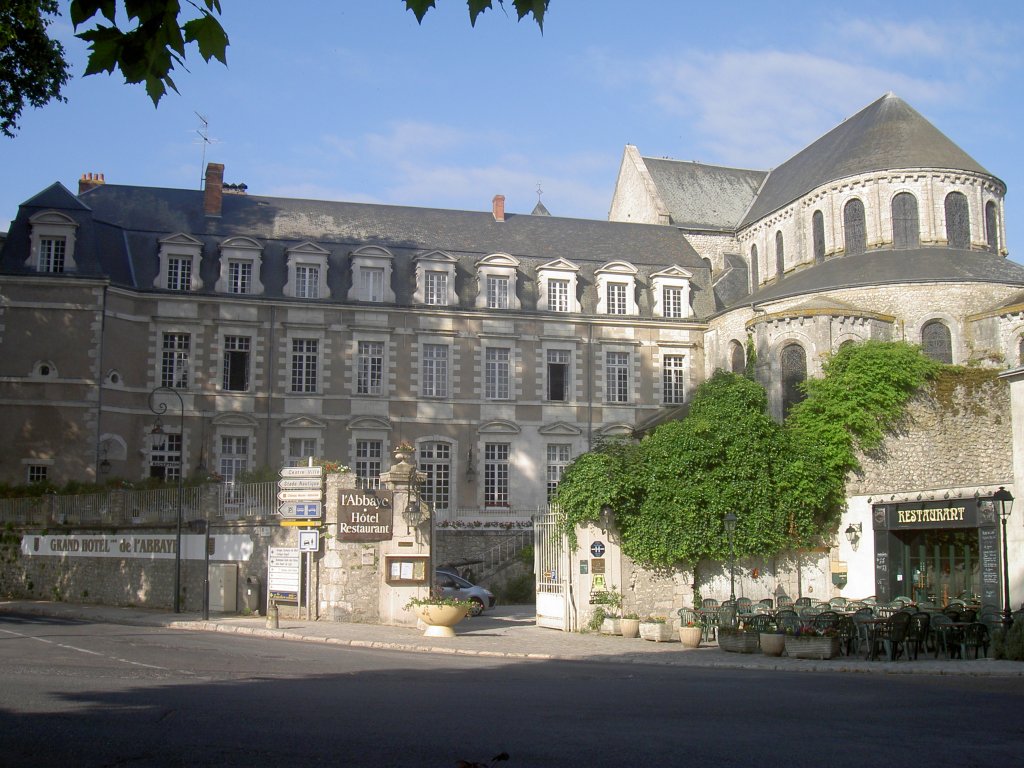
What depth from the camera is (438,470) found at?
35.8 metres

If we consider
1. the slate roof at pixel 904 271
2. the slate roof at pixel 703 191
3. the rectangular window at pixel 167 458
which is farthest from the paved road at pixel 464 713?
the slate roof at pixel 703 191

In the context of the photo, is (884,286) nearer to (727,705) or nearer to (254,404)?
(254,404)

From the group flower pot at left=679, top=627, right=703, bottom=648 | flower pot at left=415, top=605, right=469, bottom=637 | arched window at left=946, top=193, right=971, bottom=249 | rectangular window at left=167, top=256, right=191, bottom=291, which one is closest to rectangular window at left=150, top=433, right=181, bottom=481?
rectangular window at left=167, top=256, right=191, bottom=291

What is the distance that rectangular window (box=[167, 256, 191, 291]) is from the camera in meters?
35.0

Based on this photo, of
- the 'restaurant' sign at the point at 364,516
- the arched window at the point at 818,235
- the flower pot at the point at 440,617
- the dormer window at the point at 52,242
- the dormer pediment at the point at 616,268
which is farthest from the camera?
the dormer pediment at the point at 616,268

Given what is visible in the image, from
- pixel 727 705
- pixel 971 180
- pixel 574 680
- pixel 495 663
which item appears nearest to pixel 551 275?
pixel 971 180

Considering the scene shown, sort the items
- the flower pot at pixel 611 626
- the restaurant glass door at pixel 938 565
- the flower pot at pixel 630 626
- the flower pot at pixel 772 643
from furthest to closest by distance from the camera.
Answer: the restaurant glass door at pixel 938 565
the flower pot at pixel 611 626
the flower pot at pixel 630 626
the flower pot at pixel 772 643

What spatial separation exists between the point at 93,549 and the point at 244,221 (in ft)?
45.6

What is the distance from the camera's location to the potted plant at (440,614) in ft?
65.7

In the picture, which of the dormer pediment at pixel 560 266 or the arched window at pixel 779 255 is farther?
the arched window at pixel 779 255

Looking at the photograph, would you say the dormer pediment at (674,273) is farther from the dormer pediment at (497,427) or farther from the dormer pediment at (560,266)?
the dormer pediment at (497,427)

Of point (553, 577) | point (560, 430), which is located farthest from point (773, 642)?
point (560, 430)

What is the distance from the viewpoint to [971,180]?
35.6 meters

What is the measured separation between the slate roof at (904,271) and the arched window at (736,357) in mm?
1861
